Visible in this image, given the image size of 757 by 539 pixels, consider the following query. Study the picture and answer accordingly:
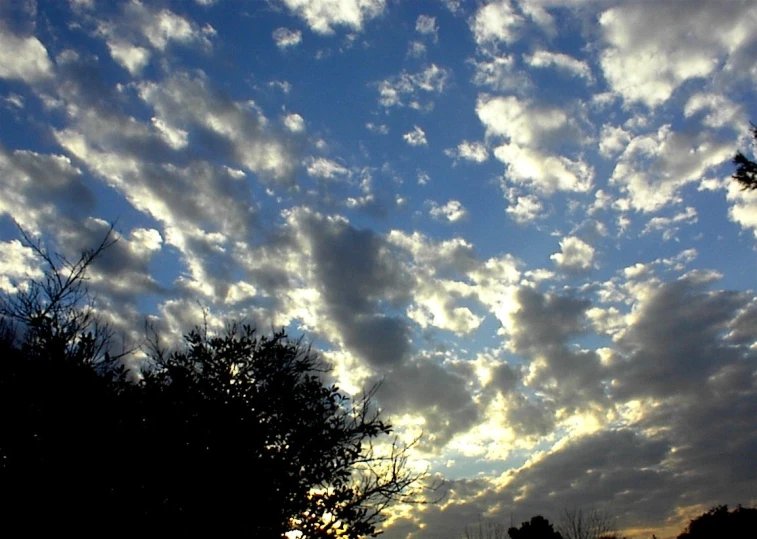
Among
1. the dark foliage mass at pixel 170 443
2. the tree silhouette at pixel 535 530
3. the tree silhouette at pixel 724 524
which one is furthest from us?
the tree silhouette at pixel 535 530

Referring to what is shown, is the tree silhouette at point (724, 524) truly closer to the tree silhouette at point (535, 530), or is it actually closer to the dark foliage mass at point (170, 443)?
the tree silhouette at point (535, 530)

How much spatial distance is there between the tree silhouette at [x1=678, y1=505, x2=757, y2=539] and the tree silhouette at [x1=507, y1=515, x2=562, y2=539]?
510 inches

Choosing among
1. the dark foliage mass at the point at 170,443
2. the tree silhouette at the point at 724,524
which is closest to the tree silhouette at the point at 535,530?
the tree silhouette at the point at 724,524

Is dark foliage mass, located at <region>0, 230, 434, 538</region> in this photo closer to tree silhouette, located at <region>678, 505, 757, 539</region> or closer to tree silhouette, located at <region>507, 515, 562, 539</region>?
tree silhouette, located at <region>678, 505, 757, 539</region>

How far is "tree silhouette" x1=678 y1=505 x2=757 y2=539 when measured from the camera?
30.2 meters

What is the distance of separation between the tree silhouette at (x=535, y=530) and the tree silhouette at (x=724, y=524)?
42.5 ft

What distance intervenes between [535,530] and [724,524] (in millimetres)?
17528

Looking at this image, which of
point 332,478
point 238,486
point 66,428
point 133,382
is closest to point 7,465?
point 66,428

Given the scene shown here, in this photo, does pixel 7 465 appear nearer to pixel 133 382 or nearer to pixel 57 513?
pixel 57 513

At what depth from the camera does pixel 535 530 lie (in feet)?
150

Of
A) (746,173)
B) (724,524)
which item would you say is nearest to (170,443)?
(746,173)

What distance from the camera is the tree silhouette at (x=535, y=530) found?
44969 mm

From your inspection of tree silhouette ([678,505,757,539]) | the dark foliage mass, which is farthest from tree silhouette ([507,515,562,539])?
the dark foliage mass

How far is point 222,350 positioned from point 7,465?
6425 millimetres
